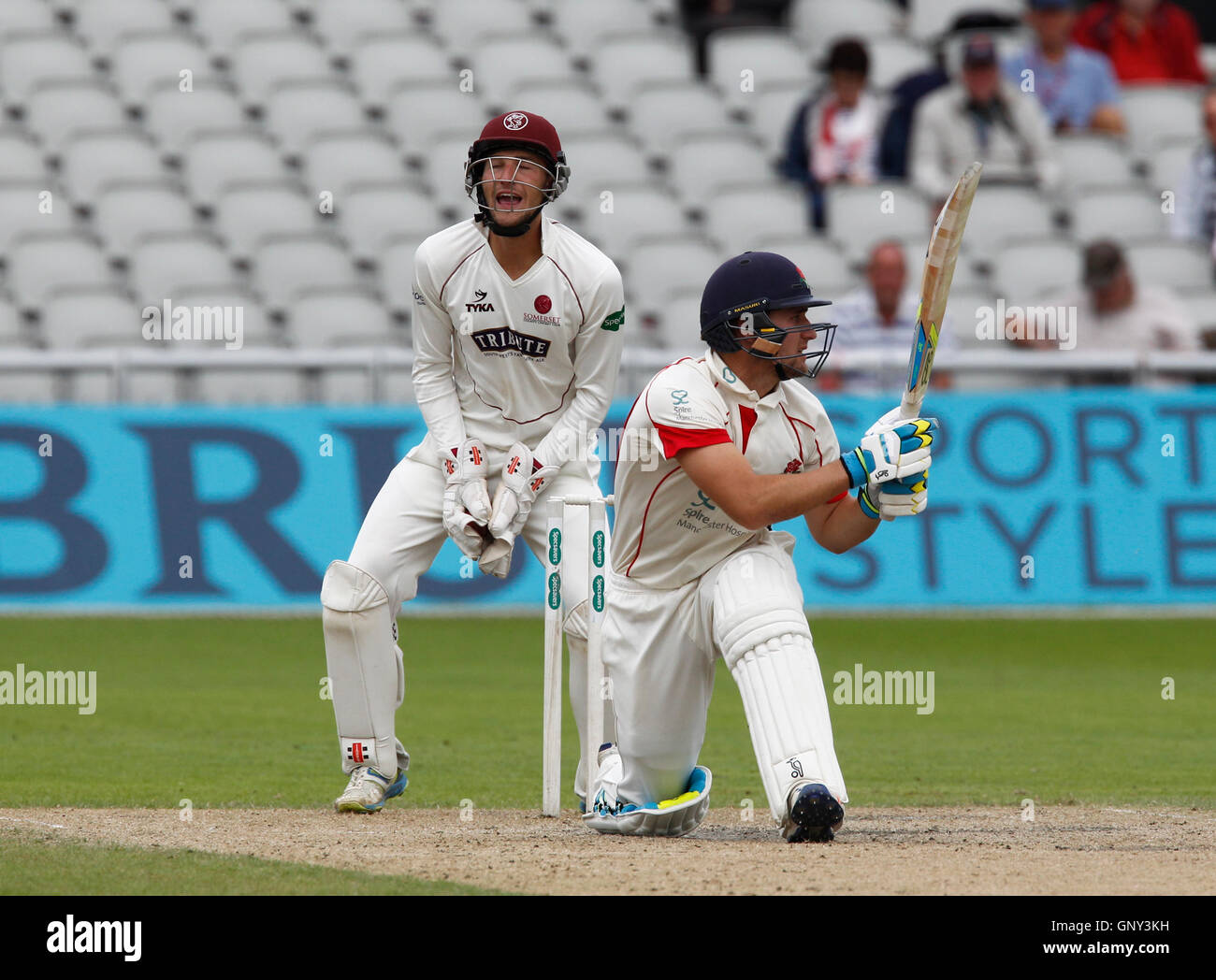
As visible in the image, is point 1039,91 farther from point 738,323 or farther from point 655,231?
point 738,323

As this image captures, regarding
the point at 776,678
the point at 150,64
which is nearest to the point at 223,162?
the point at 150,64

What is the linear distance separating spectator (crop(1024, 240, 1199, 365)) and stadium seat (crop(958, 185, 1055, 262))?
2.82 m

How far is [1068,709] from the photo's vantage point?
410 inches

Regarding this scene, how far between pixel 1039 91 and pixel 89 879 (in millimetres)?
13682

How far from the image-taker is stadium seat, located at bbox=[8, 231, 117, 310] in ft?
53.2

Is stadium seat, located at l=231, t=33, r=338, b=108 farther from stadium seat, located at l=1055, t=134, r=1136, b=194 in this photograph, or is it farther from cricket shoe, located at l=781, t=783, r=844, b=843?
cricket shoe, located at l=781, t=783, r=844, b=843

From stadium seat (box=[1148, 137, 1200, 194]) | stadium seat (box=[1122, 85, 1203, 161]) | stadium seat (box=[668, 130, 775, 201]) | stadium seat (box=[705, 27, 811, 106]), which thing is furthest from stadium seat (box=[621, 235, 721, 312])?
stadium seat (box=[1122, 85, 1203, 161])

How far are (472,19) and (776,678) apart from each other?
45.9 ft

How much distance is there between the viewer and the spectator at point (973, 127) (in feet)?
51.4

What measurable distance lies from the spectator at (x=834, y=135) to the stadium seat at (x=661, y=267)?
4.53 ft

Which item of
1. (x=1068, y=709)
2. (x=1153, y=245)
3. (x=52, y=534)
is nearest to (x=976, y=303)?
(x=1153, y=245)

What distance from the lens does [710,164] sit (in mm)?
17703

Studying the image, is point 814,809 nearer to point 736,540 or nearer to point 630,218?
point 736,540
